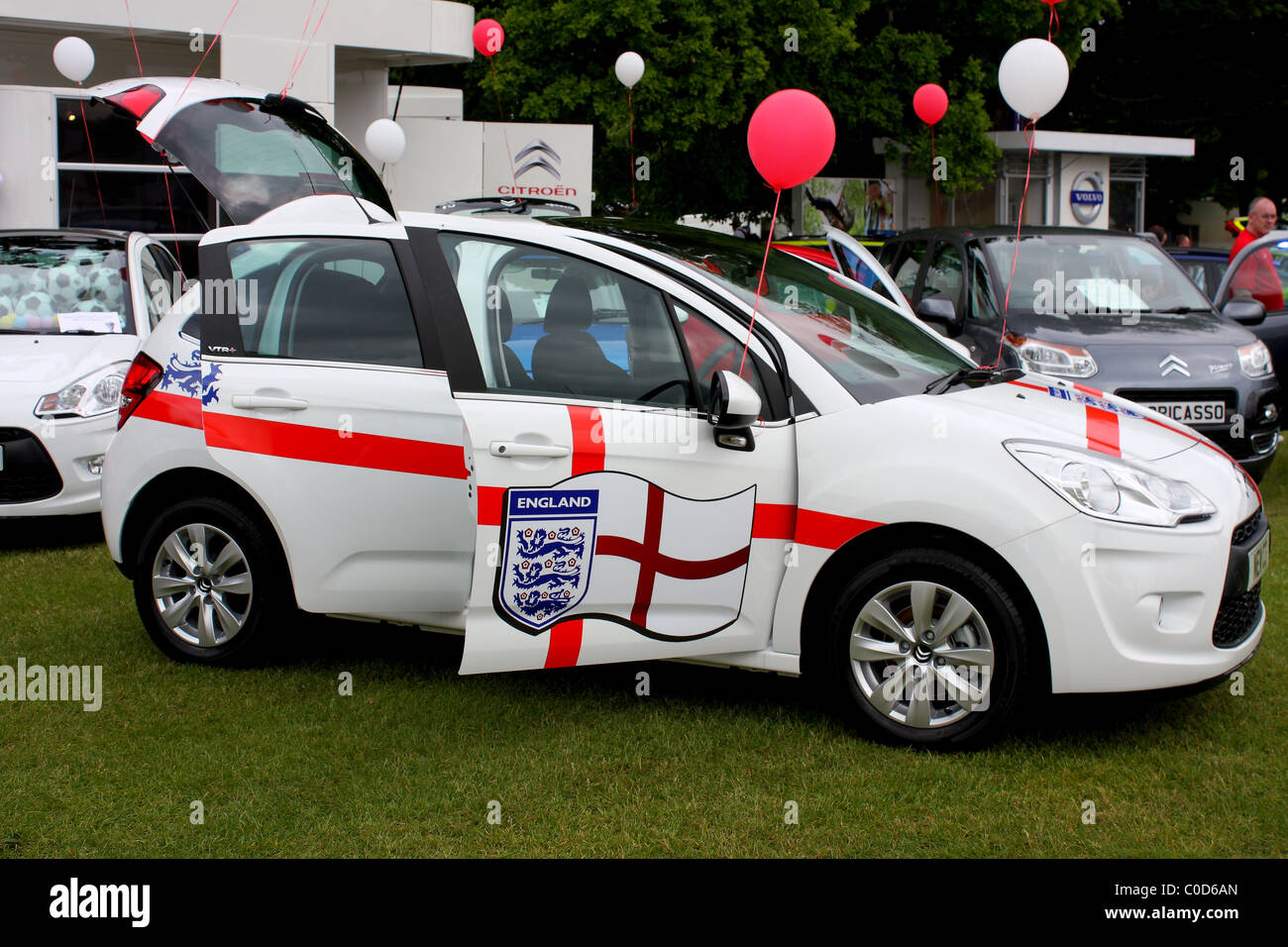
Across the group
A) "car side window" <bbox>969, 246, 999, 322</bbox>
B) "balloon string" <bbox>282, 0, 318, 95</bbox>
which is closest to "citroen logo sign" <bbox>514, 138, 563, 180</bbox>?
"balloon string" <bbox>282, 0, 318, 95</bbox>

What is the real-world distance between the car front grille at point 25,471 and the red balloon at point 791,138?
449cm

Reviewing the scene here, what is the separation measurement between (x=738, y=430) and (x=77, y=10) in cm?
1292

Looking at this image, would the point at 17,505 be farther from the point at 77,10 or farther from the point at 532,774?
the point at 77,10

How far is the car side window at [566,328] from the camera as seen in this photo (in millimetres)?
4652

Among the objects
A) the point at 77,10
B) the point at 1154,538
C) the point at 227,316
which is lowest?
the point at 1154,538

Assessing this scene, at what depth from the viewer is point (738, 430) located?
14.7ft

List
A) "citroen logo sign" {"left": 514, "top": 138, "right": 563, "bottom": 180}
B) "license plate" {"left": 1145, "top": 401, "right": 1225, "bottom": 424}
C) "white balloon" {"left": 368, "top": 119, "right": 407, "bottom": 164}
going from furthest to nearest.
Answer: "citroen logo sign" {"left": 514, "top": 138, "right": 563, "bottom": 180} → "white balloon" {"left": 368, "top": 119, "right": 407, "bottom": 164} → "license plate" {"left": 1145, "top": 401, "right": 1225, "bottom": 424}

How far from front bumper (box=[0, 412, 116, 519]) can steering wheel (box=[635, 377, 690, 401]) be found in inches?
163

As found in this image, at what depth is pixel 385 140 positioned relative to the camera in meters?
16.8

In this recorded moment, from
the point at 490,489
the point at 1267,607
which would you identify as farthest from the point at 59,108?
the point at 1267,607

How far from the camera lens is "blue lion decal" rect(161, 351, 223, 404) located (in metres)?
5.29

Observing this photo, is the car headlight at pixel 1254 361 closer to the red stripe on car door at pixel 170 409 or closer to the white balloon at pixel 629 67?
the red stripe on car door at pixel 170 409

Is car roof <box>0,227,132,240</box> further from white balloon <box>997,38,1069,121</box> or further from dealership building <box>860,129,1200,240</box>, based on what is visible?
dealership building <box>860,129,1200,240</box>

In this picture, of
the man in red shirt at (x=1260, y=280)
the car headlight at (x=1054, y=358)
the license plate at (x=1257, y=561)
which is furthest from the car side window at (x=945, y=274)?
the license plate at (x=1257, y=561)
